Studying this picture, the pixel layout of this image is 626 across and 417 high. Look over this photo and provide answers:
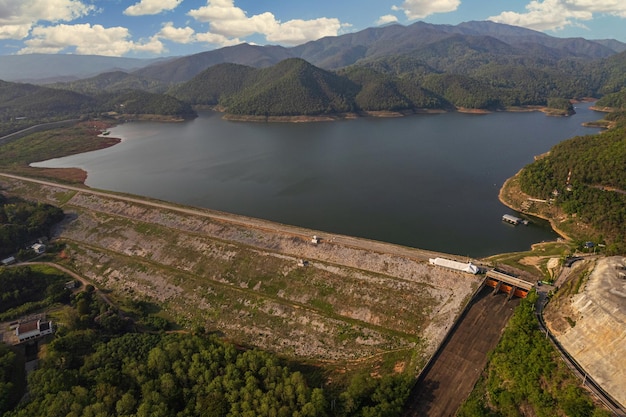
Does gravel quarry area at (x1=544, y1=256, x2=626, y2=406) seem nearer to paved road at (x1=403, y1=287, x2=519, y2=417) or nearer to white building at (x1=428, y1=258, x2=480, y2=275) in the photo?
paved road at (x1=403, y1=287, x2=519, y2=417)

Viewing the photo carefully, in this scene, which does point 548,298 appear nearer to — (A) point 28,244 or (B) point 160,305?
(B) point 160,305

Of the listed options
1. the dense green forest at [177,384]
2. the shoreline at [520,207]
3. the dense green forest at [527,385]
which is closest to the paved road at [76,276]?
the dense green forest at [177,384]

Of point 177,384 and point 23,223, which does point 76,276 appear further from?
point 177,384

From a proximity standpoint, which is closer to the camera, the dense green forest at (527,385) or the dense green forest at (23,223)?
the dense green forest at (527,385)

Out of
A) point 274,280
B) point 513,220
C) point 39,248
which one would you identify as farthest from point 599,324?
point 39,248

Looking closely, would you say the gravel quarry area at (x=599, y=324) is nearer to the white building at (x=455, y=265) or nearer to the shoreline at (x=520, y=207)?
the white building at (x=455, y=265)

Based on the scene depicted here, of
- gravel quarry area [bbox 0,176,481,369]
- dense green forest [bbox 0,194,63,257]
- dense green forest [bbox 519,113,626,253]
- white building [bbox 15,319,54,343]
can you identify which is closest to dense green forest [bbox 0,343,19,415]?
white building [bbox 15,319,54,343]
